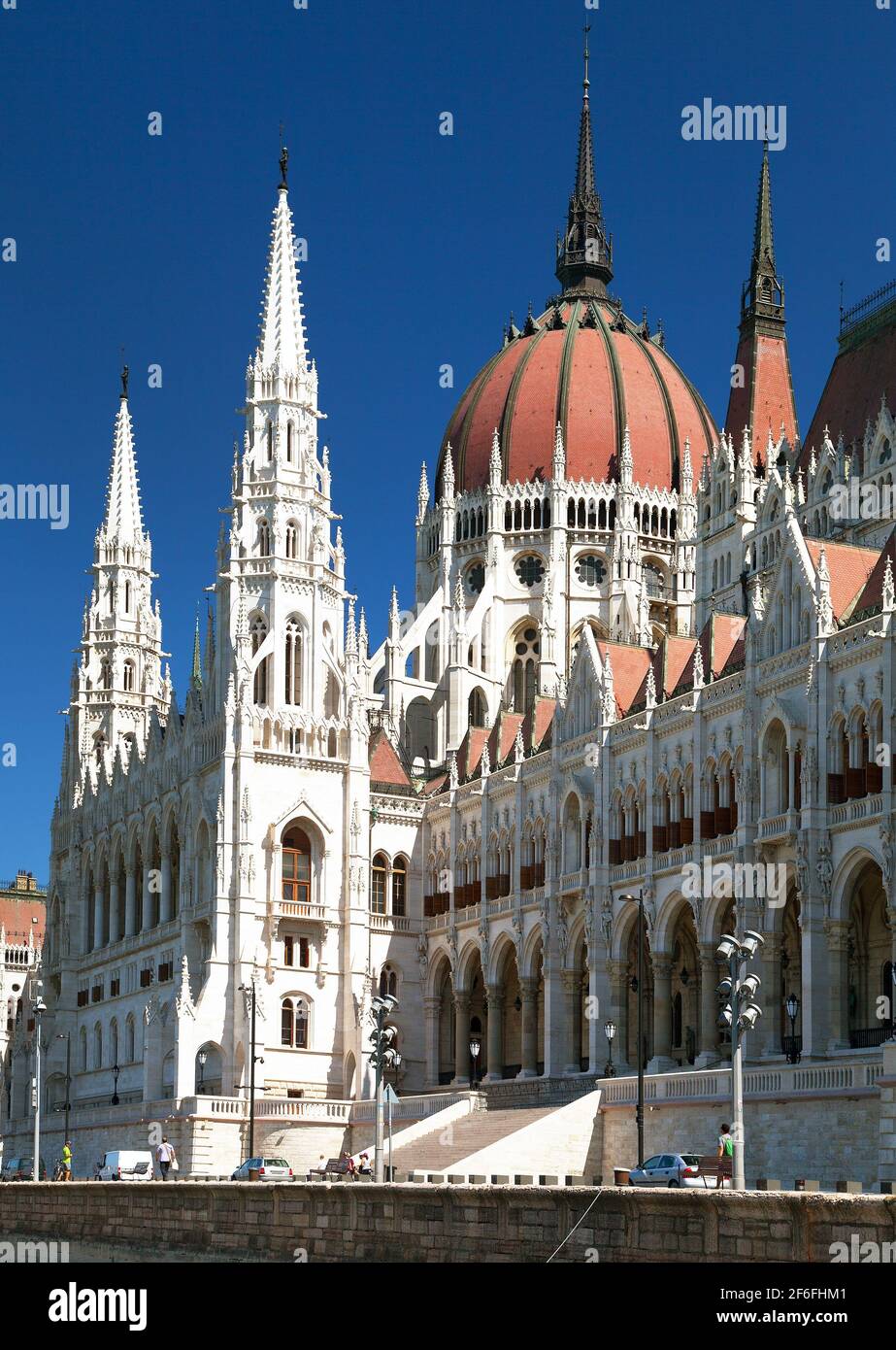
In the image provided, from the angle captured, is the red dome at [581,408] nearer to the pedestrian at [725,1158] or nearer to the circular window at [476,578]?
the circular window at [476,578]

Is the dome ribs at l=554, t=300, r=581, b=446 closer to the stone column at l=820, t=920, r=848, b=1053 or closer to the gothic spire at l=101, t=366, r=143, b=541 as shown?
the gothic spire at l=101, t=366, r=143, b=541

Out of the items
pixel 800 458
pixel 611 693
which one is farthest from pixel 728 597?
pixel 611 693

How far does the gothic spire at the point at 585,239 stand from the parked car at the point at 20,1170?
188 feet

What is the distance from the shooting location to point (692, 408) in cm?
11106

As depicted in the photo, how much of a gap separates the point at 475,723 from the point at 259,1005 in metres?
27.2

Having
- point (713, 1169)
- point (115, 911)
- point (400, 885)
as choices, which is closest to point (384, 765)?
point (400, 885)

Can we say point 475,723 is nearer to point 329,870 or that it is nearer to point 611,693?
point 329,870

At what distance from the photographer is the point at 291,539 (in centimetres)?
8744

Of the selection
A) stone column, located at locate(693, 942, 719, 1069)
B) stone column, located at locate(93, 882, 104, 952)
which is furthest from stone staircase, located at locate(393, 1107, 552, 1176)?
stone column, located at locate(93, 882, 104, 952)

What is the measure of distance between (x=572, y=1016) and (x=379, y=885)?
14.2 m

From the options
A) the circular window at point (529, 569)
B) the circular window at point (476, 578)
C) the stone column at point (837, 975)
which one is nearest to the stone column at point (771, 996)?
the stone column at point (837, 975)

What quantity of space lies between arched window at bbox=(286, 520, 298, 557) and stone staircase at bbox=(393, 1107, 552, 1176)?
1087 inches
